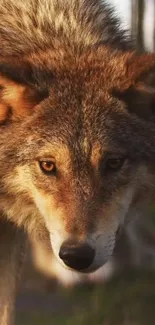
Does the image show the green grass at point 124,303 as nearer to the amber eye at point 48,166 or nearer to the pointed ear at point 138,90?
the amber eye at point 48,166

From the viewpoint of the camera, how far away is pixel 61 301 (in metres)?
7.61

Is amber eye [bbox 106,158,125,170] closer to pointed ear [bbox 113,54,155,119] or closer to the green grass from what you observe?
pointed ear [bbox 113,54,155,119]

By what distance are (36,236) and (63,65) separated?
41.4 inches

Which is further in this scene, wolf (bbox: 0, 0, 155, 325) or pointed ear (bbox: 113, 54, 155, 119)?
pointed ear (bbox: 113, 54, 155, 119)

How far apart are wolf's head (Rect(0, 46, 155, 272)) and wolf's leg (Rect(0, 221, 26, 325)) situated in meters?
0.55

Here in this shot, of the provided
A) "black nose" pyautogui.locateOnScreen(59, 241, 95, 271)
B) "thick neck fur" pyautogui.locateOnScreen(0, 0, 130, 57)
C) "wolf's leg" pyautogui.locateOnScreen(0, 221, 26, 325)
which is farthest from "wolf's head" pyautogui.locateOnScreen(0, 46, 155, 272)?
"wolf's leg" pyautogui.locateOnScreen(0, 221, 26, 325)

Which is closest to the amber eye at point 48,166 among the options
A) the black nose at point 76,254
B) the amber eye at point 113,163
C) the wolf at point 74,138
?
the wolf at point 74,138

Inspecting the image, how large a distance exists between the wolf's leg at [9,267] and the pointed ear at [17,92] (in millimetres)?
883

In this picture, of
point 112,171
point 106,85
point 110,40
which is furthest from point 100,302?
point 110,40

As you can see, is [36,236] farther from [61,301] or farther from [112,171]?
[61,301]

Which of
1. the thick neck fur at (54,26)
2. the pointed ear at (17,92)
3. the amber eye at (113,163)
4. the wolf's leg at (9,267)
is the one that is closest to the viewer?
the amber eye at (113,163)

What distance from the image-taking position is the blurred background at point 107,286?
5.20m

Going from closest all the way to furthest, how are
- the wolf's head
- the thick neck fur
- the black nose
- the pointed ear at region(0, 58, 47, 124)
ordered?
the black nose → the wolf's head → the pointed ear at region(0, 58, 47, 124) → the thick neck fur

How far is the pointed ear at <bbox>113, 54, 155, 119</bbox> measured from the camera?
16.3ft
